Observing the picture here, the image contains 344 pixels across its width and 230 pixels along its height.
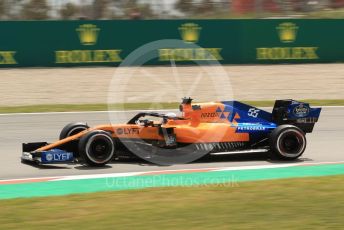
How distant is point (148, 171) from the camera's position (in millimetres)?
9180

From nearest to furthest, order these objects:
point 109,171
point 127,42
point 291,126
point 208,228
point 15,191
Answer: point 208,228 → point 15,191 → point 109,171 → point 291,126 → point 127,42

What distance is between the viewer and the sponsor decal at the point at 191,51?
23344 millimetres

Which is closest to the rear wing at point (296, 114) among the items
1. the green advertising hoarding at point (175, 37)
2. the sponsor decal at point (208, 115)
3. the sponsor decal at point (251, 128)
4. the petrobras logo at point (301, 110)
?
the petrobras logo at point (301, 110)

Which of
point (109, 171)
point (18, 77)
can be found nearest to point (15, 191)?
point (109, 171)

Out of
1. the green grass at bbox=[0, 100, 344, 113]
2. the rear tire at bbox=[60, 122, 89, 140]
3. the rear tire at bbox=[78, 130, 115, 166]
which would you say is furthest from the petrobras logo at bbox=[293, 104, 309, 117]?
the green grass at bbox=[0, 100, 344, 113]

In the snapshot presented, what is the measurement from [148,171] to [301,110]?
2.69m

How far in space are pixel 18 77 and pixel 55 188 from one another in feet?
45.2

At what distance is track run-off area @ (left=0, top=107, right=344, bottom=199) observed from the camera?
8203mm

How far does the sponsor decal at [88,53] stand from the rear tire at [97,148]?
13749mm

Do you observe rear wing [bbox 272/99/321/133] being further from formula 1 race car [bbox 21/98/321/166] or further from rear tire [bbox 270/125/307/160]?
rear tire [bbox 270/125/307/160]

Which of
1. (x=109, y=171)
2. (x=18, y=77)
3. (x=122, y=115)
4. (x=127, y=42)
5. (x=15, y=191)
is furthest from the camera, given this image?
(x=127, y=42)

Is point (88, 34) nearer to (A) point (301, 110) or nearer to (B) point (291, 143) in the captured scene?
(A) point (301, 110)

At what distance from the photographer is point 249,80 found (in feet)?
71.2

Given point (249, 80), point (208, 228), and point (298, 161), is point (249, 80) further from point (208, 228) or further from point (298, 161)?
point (208, 228)
